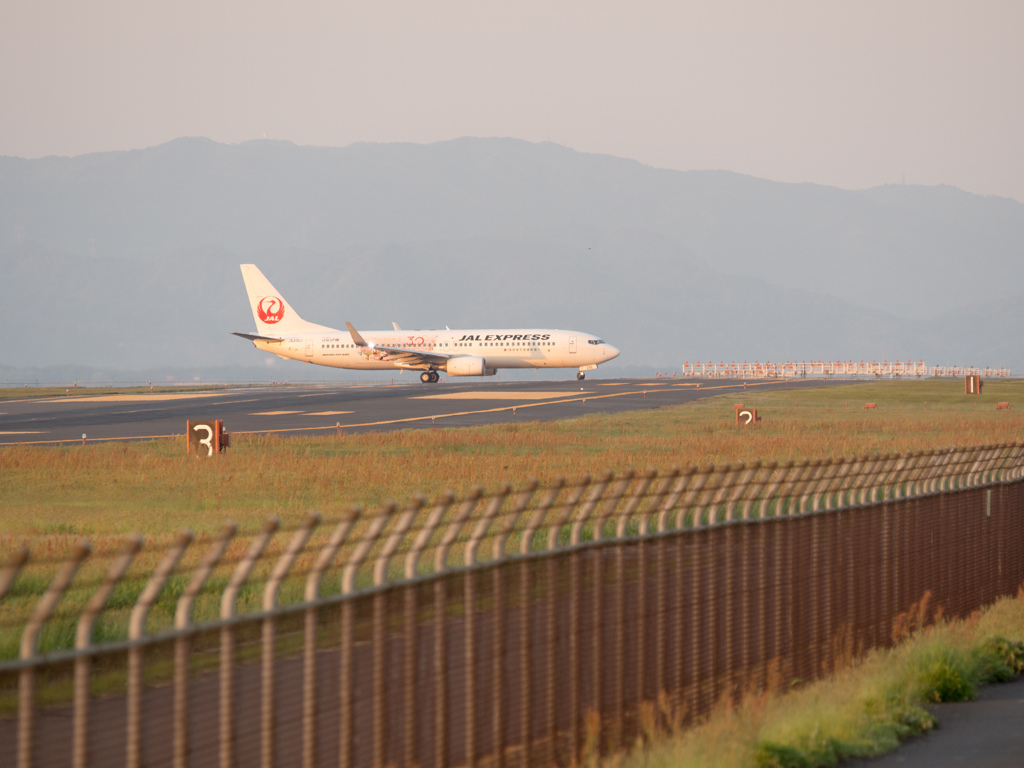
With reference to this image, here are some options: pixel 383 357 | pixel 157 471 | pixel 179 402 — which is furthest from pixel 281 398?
pixel 157 471

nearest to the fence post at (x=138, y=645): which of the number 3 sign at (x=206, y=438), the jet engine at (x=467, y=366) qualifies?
the number 3 sign at (x=206, y=438)

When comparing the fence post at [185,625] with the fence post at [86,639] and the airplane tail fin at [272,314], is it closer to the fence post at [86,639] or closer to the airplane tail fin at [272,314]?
the fence post at [86,639]

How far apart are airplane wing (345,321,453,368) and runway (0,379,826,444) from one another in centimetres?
702

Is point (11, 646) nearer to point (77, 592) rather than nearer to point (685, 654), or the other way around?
point (77, 592)

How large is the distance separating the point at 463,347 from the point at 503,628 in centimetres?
8882

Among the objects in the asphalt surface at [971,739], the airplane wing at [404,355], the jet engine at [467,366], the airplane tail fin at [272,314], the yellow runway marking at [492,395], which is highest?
the airplane tail fin at [272,314]

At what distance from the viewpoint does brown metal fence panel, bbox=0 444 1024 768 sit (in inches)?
215

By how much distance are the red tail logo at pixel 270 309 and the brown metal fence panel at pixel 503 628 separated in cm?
8992

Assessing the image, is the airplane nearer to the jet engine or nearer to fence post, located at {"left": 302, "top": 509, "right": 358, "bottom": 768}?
the jet engine

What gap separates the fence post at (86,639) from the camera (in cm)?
450

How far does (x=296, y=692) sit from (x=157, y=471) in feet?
74.0

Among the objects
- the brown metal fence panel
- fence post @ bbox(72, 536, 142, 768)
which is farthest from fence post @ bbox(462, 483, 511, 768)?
fence post @ bbox(72, 536, 142, 768)

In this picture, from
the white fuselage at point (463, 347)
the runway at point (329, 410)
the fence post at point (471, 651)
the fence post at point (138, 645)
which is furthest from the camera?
the white fuselage at point (463, 347)

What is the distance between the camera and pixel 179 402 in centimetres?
7406
